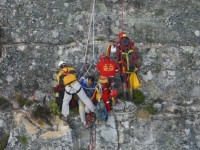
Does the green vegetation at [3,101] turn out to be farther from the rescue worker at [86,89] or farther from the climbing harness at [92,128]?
the climbing harness at [92,128]

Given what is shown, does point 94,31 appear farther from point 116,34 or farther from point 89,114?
point 89,114

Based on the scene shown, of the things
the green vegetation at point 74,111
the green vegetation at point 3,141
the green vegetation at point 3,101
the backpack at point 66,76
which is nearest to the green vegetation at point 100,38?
the backpack at point 66,76

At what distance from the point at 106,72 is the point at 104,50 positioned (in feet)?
3.88

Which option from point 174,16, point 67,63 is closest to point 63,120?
point 67,63

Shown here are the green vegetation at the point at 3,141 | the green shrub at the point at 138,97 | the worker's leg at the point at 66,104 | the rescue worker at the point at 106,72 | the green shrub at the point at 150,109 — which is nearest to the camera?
the rescue worker at the point at 106,72

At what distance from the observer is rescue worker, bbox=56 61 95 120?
1597 centimetres

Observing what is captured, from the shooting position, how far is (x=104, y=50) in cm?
1717

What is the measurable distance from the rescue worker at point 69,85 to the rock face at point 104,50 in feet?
2.40

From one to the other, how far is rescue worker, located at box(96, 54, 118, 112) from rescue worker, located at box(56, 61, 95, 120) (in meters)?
0.50

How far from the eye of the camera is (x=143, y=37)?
17.3 meters

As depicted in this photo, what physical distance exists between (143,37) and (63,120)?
12.3ft

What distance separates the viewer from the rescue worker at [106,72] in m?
16.2

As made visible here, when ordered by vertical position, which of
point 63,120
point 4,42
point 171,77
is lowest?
point 63,120

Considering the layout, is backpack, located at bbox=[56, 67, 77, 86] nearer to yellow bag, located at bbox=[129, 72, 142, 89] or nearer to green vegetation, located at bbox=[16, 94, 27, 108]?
green vegetation, located at bbox=[16, 94, 27, 108]
